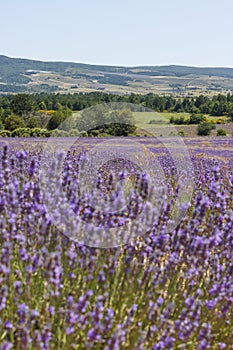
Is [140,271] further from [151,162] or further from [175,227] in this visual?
[151,162]

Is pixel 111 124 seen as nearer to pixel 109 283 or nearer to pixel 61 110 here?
pixel 61 110

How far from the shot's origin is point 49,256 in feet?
6.52

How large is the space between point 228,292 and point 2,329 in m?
1.10

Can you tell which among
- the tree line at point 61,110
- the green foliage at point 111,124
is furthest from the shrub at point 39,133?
the green foliage at point 111,124

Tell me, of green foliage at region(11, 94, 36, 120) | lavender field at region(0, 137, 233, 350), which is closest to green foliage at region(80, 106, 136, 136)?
lavender field at region(0, 137, 233, 350)

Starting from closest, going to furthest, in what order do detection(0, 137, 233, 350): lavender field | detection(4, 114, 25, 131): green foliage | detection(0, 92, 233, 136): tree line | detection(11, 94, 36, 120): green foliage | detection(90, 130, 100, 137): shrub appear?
detection(0, 137, 233, 350): lavender field → detection(90, 130, 100, 137): shrub → detection(0, 92, 233, 136): tree line → detection(4, 114, 25, 131): green foliage → detection(11, 94, 36, 120): green foliage

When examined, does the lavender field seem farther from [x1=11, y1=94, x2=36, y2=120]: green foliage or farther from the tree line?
[x1=11, y1=94, x2=36, y2=120]: green foliage

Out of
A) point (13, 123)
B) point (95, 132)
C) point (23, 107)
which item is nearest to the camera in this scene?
point (95, 132)

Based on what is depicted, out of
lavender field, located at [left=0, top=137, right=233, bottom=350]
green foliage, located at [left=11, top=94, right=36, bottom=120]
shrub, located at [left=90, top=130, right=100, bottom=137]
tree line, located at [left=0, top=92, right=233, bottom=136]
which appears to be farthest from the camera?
green foliage, located at [left=11, top=94, right=36, bottom=120]

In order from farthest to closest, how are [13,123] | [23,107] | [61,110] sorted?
[23,107] < [61,110] < [13,123]

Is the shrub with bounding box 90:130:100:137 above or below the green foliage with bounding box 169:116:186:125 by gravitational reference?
above

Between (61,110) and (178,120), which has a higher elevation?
(61,110)

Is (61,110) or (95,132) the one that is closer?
(95,132)

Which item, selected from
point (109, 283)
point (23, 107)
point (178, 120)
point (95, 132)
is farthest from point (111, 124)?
point (23, 107)
